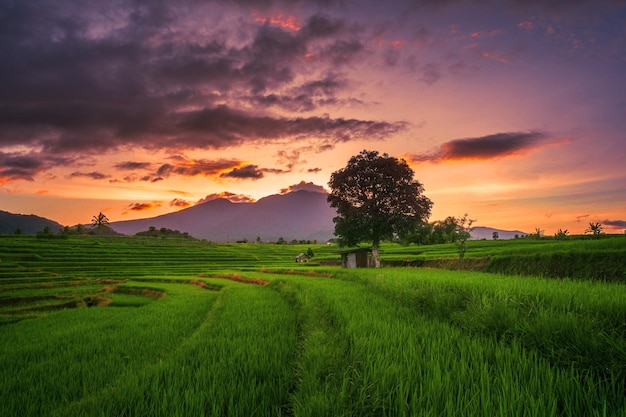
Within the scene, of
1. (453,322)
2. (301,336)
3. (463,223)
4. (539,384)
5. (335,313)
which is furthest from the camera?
(463,223)

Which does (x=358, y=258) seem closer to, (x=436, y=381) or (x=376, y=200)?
(x=376, y=200)

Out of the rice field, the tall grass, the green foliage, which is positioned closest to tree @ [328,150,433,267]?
the green foliage

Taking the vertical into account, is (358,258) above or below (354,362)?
below

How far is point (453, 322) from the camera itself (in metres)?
7.29

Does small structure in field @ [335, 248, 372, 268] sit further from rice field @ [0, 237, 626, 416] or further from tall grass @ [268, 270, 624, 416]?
tall grass @ [268, 270, 624, 416]

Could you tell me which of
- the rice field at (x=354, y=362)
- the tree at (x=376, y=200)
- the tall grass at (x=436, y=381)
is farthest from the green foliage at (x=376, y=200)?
the tall grass at (x=436, y=381)

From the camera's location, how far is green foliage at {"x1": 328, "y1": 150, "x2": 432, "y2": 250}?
3356 cm

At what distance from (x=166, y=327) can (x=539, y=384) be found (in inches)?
401

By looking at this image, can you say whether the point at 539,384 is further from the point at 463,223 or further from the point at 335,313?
the point at 463,223

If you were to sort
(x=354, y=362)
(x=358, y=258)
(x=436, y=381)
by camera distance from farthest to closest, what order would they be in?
(x=358, y=258) < (x=354, y=362) < (x=436, y=381)

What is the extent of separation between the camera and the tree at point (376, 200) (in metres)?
33.5

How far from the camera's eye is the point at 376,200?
113 ft

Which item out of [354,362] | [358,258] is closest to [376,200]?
[358,258]

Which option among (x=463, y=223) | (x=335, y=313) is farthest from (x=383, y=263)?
(x=335, y=313)
